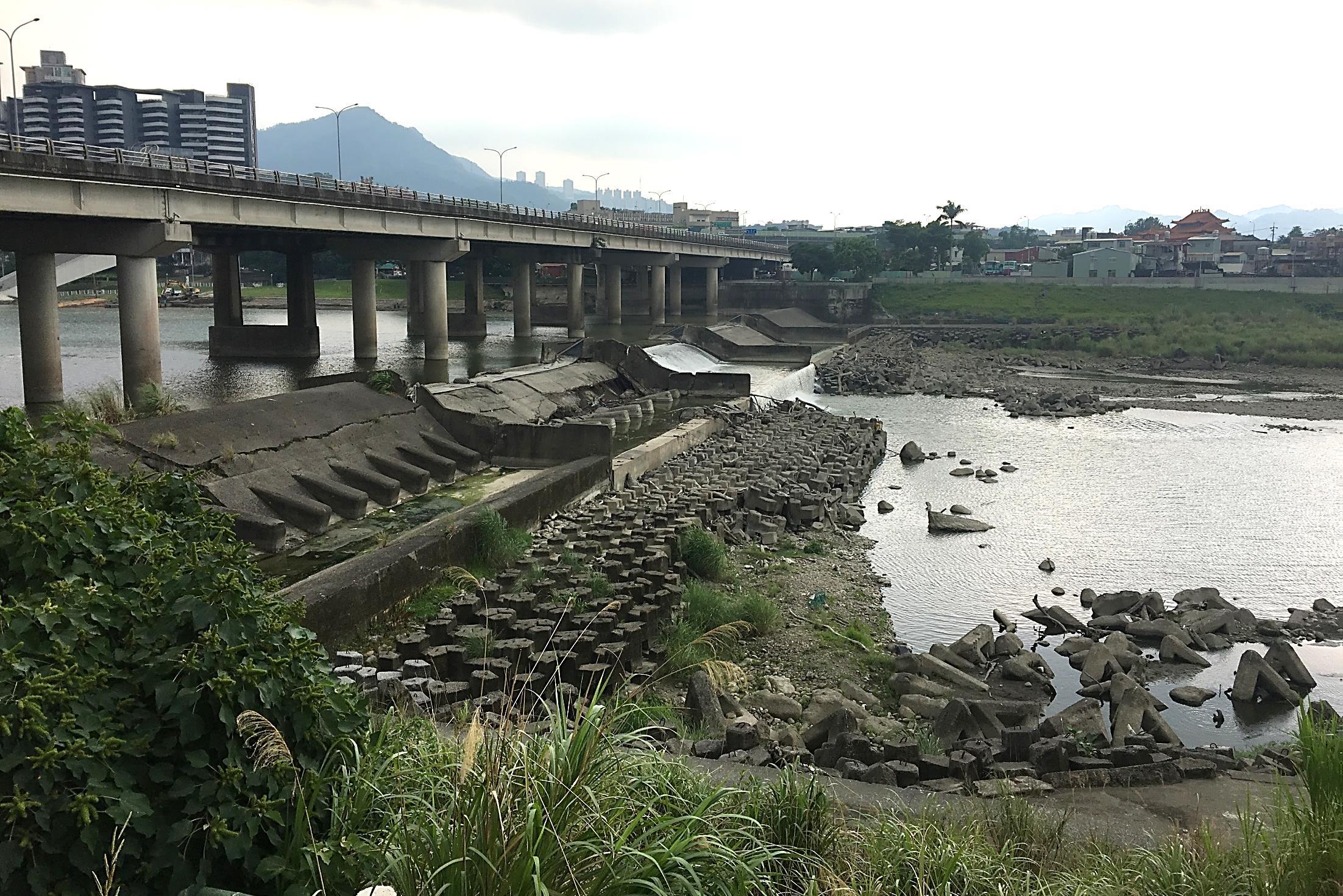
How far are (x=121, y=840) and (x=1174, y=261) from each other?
15902 centimetres

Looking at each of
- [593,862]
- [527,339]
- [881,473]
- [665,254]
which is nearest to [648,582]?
[593,862]

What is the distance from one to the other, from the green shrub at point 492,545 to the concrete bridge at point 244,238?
713 inches

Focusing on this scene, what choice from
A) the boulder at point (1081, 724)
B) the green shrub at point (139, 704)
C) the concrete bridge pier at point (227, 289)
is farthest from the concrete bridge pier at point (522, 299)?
the green shrub at point (139, 704)

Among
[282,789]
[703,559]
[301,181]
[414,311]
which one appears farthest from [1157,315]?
[282,789]

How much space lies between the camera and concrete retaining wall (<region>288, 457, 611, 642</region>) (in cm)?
1464

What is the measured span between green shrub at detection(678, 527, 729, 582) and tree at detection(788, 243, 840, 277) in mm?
104728

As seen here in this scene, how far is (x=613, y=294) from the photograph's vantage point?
307ft

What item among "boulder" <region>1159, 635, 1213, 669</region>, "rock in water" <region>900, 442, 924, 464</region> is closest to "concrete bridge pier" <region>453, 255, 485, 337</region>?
"rock in water" <region>900, 442, 924, 464</region>

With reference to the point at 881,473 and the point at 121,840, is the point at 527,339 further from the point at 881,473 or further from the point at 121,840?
the point at 121,840

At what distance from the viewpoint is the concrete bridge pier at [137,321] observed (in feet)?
117

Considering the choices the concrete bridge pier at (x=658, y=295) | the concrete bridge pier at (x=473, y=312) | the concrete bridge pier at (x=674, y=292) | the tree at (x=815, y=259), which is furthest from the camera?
the tree at (x=815, y=259)

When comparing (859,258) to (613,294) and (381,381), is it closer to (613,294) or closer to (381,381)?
(613,294)

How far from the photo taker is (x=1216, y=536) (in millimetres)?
28484

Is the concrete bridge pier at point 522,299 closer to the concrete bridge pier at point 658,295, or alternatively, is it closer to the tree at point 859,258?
the concrete bridge pier at point 658,295
